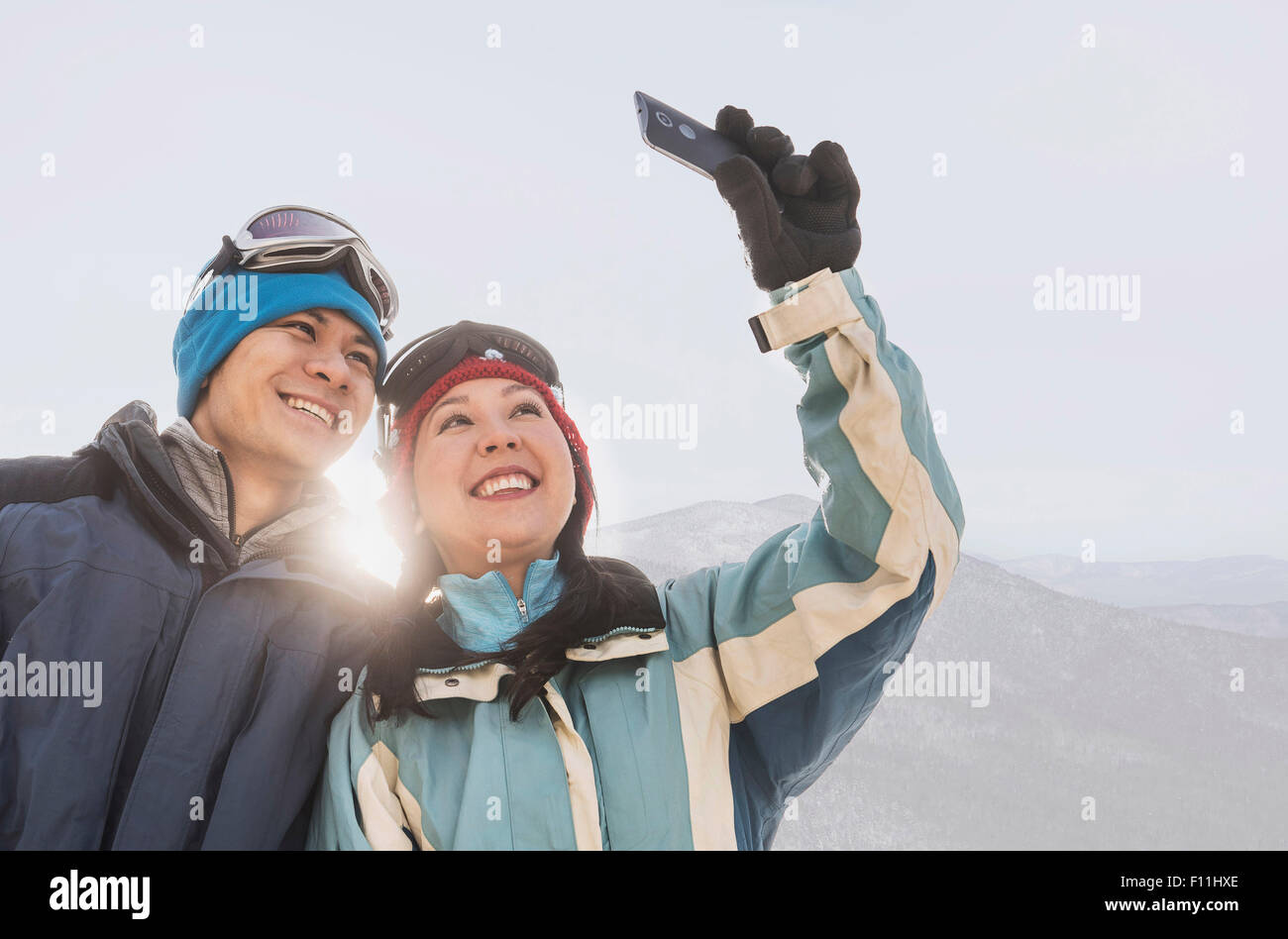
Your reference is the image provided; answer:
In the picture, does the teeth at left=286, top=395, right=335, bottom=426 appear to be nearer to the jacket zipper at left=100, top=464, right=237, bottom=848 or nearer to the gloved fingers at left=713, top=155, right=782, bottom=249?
the jacket zipper at left=100, top=464, right=237, bottom=848

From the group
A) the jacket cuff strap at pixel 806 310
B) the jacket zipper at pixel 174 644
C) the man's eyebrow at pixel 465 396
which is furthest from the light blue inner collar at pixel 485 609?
the jacket cuff strap at pixel 806 310

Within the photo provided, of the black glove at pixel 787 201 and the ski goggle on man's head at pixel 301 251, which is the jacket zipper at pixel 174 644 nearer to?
the ski goggle on man's head at pixel 301 251

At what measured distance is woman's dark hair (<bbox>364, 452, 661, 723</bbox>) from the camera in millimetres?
1924

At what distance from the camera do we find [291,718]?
2.04 m

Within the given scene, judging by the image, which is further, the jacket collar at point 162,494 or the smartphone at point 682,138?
the jacket collar at point 162,494

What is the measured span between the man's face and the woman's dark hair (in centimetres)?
61

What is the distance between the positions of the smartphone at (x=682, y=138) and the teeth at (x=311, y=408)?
1332mm

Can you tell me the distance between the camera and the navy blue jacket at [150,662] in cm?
191

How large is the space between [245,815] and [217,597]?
534 millimetres

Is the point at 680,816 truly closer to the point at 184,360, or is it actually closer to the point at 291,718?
the point at 291,718

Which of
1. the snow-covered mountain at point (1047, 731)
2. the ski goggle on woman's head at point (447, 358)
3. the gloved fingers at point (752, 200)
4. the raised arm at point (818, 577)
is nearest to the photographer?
the raised arm at point (818, 577)

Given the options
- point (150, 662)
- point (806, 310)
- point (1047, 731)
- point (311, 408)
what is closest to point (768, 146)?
point (806, 310)

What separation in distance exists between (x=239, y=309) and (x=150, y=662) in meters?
1.13

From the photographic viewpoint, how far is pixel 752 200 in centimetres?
176
